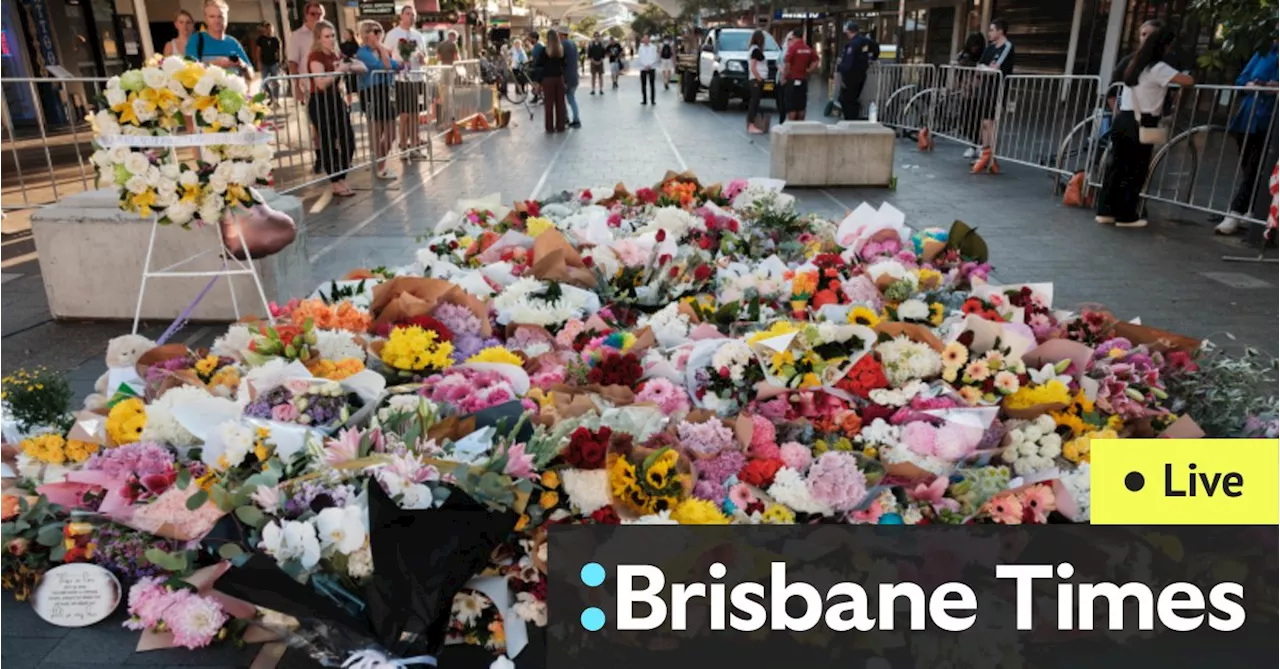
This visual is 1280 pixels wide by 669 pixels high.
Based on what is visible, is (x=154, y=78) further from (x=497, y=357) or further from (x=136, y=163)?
(x=497, y=357)

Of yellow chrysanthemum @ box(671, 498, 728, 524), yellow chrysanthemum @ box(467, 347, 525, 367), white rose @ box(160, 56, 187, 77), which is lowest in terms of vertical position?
yellow chrysanthemum @ box(671, 498, 728, 524)

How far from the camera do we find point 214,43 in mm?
7770

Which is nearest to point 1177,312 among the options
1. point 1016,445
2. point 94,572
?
point 1016,445

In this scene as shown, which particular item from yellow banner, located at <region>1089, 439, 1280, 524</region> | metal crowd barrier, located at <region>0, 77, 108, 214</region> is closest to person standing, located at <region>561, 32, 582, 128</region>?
metal crowd barrier, located at <region>0, 77, 108, 214</region>

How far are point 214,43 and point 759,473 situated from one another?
715 centimetres

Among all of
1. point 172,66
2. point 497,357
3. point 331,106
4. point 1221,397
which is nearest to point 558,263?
point 497,357

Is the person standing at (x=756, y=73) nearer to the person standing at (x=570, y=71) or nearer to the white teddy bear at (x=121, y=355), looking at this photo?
the person standing at (x=570, y=71)

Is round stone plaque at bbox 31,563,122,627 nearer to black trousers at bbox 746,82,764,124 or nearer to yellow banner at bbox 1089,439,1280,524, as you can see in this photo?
yellow banner at bbox 1089,439,1280,524

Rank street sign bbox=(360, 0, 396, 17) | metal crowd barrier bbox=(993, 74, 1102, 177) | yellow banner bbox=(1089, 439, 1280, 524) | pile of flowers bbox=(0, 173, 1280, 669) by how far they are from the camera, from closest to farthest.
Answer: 1. yellow banner bbox=(1089, 439, 1280, 524)
2. pile of flowers bbox=(0, 173, 1280, 669)
3. metal crowd barrier bbox=(993, 74, 1102, 177)
4. street sign bbox=(360, 0, 396, 17)

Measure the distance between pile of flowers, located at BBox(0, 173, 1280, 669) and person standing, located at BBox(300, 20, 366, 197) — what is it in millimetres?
5268

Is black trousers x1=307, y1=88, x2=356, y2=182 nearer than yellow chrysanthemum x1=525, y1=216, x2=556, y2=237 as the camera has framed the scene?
No

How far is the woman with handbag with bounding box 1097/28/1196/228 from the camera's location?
7.29 metres

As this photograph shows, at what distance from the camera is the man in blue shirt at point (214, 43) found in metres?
7.60

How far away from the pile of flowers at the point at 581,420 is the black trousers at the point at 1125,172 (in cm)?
423
